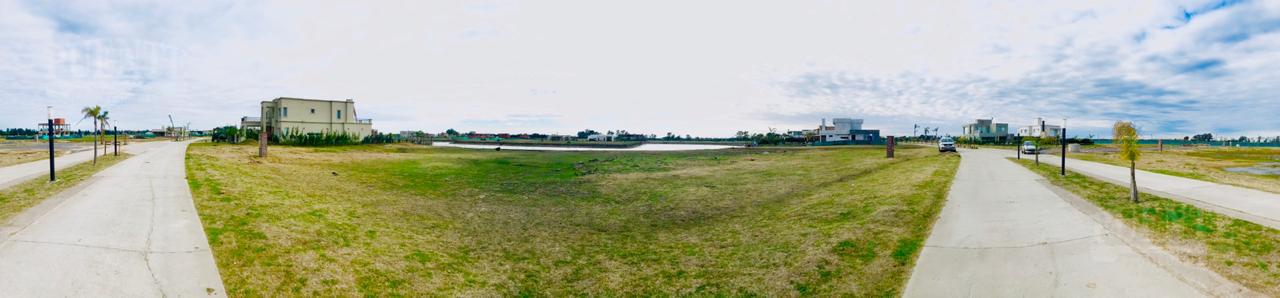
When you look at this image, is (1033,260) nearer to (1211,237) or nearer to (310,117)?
(1211,237)

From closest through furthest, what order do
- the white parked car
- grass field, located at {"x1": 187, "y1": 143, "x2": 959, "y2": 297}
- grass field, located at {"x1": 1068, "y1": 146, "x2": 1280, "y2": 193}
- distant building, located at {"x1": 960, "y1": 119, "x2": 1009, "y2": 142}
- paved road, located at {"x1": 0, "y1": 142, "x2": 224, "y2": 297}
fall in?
paved road, located at {"x1": 0, "y1": 142, "x2": 224, "y2": 297} < grass field, located at {"x1": 187, "y1": 143, "x2": 959, "y2": 297} < grass field, located at {"x1": 1068, "y1": 146, "x2": 1280, "y2": 193} < the white parked car < distant building, located at {"x1": 960, "y1": 119, "x2": 1009, "y2": 142}

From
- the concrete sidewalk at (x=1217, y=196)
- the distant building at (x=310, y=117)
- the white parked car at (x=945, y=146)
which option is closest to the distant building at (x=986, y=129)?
the white parked car at (x=945, y=146)

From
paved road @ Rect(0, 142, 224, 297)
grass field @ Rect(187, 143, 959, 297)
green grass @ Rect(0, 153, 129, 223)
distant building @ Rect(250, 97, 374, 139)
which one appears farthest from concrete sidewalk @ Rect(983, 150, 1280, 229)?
distant building @ Rect(250, 97, 374, 139)

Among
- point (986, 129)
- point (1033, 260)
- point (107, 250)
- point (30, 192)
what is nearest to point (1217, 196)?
point (1033, 260)

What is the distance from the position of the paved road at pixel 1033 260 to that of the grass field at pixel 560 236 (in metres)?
0.62

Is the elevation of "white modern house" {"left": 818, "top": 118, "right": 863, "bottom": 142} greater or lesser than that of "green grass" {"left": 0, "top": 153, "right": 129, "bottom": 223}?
greater

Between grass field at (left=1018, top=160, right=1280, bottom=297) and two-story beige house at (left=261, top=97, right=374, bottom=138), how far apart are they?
2745 inches

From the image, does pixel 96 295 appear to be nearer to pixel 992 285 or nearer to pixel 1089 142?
pixel 992 285

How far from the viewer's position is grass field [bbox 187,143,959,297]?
10.2 metres

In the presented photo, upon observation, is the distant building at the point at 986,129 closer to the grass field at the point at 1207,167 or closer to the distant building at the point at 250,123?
the grass field at the point at 1207,167

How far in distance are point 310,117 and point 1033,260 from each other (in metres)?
72.1

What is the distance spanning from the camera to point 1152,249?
10344mm

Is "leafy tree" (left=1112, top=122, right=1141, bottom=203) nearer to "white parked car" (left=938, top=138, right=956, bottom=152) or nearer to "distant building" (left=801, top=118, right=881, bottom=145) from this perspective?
"white parked car" (left=938, top=138, right=956, bottom=152)

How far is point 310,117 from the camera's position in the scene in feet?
205
